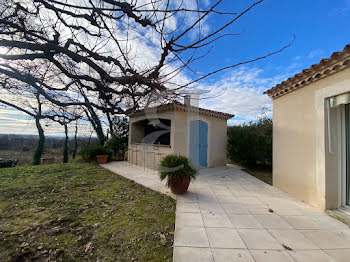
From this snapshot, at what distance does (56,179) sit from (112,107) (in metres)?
5.56

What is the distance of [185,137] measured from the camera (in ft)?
23.1

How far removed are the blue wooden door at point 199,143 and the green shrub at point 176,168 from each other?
312cm

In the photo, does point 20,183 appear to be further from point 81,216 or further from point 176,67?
point 176,67

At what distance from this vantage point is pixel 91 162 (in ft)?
29.2

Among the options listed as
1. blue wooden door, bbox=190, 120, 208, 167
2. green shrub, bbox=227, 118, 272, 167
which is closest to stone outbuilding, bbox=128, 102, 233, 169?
blue wooden door, bbox=190, 120, 208, 167

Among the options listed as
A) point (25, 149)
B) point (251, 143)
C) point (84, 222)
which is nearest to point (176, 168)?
point (84, 222)

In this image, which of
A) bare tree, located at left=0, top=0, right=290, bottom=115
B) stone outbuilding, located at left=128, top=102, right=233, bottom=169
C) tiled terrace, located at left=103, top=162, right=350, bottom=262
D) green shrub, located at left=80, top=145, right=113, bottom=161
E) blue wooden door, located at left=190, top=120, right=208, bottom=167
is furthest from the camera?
green shrub, located at left=80, top=145, right=113, bottom=161

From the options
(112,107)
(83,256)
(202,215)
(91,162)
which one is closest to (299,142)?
(202,215)

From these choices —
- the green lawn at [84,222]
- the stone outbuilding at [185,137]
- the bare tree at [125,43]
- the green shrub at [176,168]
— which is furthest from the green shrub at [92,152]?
the bare tree at [125,43]

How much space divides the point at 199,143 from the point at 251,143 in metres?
3.02

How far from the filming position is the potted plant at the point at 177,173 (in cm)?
400

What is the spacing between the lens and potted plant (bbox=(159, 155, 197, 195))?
3998 mm

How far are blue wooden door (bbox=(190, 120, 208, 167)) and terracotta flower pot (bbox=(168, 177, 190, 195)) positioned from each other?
3226 millimetres

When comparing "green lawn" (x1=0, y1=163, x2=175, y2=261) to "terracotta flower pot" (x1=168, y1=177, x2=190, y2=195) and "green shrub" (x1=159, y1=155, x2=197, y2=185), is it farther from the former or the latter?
"green shrub" (x1=159, y1=155, x2=197, y2=185)
